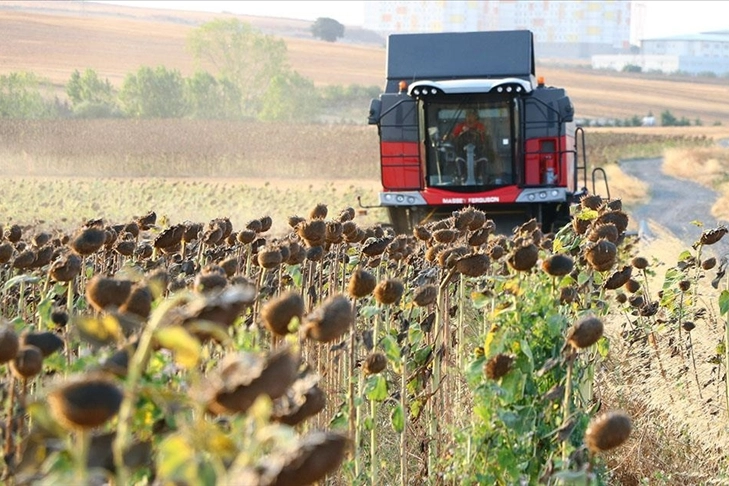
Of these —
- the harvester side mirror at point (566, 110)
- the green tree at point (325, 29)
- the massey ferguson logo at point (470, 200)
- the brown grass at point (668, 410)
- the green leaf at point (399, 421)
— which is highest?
the green leaf at point (399, 421)

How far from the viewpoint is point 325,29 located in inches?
5487

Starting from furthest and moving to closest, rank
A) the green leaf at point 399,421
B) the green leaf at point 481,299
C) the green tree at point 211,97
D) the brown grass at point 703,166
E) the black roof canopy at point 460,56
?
the green tree at point 211,97
the brown grass at point 703,166
the black roof canopy at point 460,56
the green leaf at point 481,299
the green leaf at point 399,421

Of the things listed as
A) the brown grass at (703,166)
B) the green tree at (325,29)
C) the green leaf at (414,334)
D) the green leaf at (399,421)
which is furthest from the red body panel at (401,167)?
the green tree at (325,29)

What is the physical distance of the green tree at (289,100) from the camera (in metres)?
74.5

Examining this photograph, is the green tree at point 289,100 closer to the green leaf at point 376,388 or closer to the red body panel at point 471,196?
the red body panel at point 471,196

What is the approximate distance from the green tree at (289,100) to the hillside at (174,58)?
990cm

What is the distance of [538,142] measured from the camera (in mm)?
16688

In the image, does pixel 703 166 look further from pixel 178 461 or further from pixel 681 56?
pixel 681 56

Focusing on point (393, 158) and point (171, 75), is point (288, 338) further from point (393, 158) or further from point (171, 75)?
point (171, 75)

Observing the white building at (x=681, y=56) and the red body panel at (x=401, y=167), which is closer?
the red body panel at (x=401, y=167)

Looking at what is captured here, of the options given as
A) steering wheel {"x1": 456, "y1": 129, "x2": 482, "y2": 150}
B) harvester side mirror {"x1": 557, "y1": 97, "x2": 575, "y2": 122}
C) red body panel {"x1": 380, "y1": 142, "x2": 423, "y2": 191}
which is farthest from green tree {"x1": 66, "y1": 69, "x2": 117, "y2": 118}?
harvester side mirror {"x1": 557, "y1": 97, "x2": 575, "y2": 122}

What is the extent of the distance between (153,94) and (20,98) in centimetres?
1249

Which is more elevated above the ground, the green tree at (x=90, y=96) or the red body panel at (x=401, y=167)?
the red body panel at (x=401, y=167)

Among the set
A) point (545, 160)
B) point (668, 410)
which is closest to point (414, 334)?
point (668, 410)
